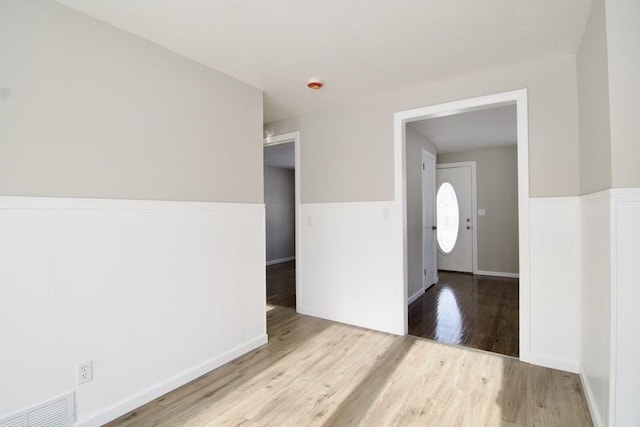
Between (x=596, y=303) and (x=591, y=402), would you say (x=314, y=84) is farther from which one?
(x=591, y=402)

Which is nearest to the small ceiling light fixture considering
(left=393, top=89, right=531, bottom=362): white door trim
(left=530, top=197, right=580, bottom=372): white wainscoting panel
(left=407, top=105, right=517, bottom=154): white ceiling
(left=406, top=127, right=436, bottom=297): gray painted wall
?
(left=393, top=89, right=531, bottom=362): white door trim

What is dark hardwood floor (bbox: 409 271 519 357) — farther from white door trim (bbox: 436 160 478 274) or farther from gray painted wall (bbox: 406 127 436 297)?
white door trim (bbox: 436 160 478 274)

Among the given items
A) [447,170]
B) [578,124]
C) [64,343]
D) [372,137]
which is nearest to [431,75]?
[372,137]

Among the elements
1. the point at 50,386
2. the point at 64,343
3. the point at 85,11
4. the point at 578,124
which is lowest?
the point at 50,386

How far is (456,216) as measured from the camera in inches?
243

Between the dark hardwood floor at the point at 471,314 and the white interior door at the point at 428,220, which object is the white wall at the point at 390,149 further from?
the white interior door at the point at 428,220

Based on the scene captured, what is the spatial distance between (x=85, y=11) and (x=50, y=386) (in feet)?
6.51

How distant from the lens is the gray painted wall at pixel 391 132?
231 centimetres

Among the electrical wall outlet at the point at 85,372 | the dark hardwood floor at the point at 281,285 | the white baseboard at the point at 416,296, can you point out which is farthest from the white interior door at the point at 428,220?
the electrical wall outlet at the point at 85,372

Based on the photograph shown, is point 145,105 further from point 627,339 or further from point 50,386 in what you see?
point 627,339

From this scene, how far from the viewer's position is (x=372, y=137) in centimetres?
317

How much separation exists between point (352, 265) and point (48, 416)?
248cm

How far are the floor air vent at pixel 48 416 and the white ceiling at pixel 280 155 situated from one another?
394 centimetres

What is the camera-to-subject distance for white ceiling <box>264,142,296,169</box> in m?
5.38
